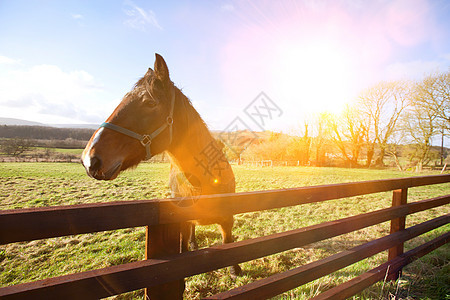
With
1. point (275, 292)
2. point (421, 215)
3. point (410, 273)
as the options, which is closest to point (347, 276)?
point (410, 273)

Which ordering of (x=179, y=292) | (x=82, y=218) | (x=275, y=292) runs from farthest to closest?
(x=275, y=292)
(x=179, y=292)
(x=82, y=218)

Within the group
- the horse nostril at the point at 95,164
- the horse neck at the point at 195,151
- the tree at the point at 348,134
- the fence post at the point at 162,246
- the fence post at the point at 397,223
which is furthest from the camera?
the tree at the point at 348,134

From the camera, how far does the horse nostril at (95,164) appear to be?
1654 mm

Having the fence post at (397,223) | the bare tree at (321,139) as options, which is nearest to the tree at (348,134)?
the bare tree at (321,139)

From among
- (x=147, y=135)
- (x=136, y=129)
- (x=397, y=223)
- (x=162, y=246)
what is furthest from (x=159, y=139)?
(x=397, y=223)

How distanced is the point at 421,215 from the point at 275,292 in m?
8.48

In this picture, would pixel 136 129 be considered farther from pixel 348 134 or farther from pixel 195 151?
pixel 348 134

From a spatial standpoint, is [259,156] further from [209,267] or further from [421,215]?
[209,267]

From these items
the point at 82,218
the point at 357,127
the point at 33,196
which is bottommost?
the point at 33,196

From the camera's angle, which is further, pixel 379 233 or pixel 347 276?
pixel 379 233

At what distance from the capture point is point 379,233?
5656mm

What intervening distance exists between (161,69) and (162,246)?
5.73 feet

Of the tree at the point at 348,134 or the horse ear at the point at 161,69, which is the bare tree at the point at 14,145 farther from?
the tree at the point at 348,134

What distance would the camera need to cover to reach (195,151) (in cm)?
271
